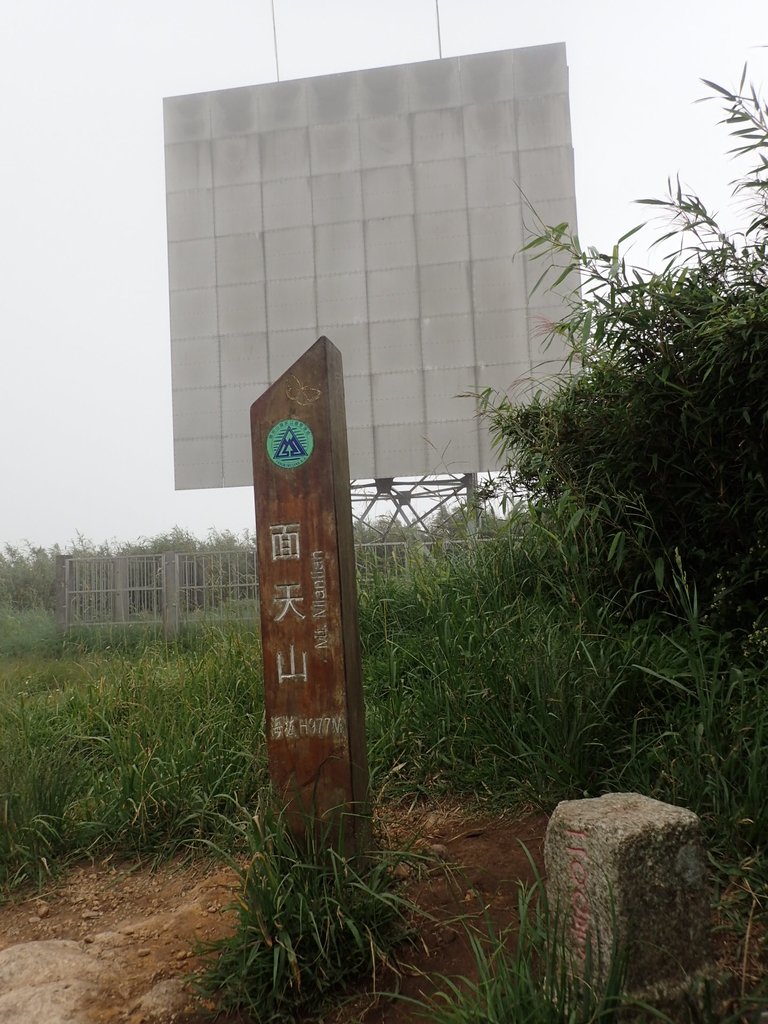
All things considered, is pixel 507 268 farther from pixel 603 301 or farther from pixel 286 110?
pixel 603 301

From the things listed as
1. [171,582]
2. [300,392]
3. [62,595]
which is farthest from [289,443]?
[62,595]

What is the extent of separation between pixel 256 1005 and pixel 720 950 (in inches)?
50.7

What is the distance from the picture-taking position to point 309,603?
2.76 metres

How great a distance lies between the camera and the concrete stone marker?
197cm

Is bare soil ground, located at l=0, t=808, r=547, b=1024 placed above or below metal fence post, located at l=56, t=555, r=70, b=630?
below

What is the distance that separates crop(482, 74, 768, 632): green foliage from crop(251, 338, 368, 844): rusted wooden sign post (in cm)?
138

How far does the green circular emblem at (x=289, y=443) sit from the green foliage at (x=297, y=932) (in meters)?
1.14

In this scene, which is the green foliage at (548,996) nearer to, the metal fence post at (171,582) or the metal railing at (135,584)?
the metal railing at (135,584)

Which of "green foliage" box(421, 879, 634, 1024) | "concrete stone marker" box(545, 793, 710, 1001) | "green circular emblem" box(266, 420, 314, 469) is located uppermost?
"green circular emblem" box(266, 420, 314, 469)

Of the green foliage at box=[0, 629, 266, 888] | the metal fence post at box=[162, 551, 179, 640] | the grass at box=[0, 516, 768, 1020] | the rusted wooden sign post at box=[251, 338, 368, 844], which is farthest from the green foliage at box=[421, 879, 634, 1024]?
the metal fence post at box=[162, 551, 179, 640]

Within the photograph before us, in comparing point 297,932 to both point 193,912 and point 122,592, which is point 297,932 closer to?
point 193,912

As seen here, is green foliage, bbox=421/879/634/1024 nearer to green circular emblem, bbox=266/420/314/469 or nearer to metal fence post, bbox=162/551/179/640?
green circular emblem, bbox=266/420/314/469

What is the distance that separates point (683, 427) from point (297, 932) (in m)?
2.41

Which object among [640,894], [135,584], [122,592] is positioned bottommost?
[640,894]
